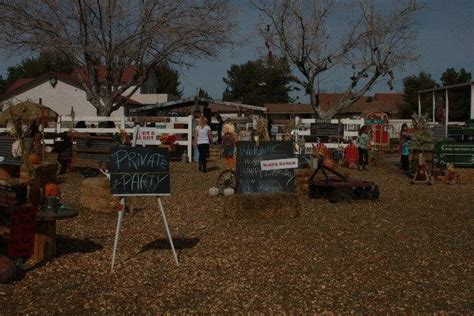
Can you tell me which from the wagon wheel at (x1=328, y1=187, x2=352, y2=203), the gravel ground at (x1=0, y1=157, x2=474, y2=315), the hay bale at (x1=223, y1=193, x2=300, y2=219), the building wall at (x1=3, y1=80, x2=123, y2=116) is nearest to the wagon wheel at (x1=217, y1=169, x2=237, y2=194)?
the gravel ground at (x1=0, y1=157, x2=474, y2=315)

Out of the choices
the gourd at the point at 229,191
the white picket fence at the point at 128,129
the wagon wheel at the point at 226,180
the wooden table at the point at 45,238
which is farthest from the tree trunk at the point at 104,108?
the wooden table at the point at 45,238

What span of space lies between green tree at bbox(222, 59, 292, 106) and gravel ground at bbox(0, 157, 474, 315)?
6744cm

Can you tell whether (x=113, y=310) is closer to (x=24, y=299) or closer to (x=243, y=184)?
(x=24, y=299)

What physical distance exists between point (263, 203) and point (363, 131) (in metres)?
11.3

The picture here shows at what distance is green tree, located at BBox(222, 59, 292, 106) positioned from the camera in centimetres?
8451

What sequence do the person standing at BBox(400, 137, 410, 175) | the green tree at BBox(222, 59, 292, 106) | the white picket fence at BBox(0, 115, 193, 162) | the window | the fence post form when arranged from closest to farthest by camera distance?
the person standing at BBox(400, 137, 410, 175) → the fence post → the white picket fence at BBox(0, 115, 193, 162) → the window → the green tree at BBox(222, 59, 292, 106)

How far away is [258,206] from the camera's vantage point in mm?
10406

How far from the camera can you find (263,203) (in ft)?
34.2

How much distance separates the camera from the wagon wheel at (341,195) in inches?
492

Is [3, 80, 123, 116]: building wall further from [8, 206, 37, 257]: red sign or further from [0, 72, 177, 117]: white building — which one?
[8, 206, 37, 257]: red sign

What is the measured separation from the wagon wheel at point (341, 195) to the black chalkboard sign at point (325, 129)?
35.3 feet

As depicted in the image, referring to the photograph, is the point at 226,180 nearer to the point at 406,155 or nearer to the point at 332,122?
the point at 406,155

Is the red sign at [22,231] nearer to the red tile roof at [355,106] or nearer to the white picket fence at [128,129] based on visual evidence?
the white picket fence at [128,129]

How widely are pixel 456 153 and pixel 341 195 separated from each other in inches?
309
